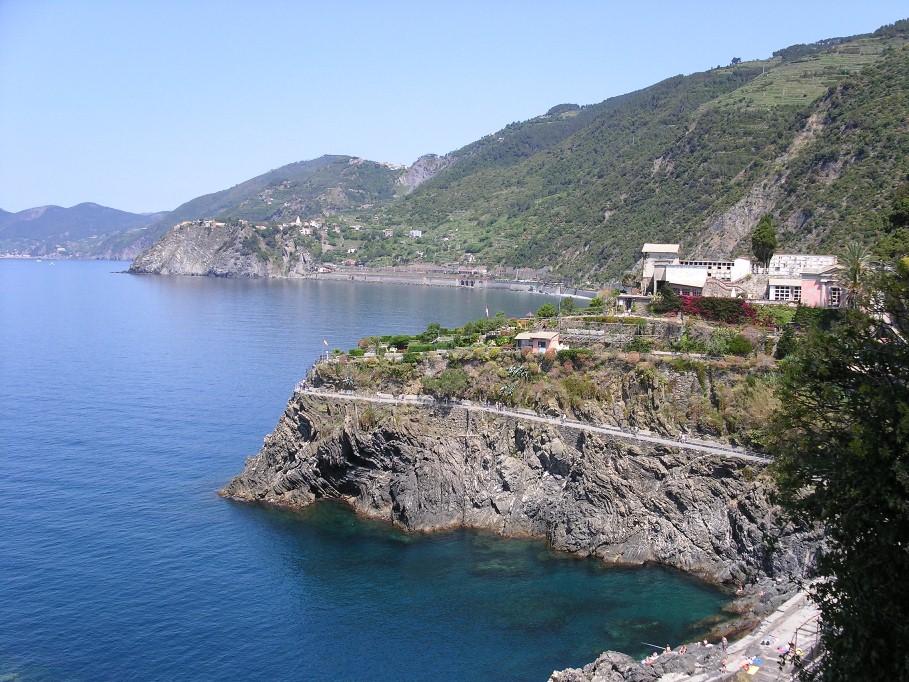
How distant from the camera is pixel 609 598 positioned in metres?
39.8

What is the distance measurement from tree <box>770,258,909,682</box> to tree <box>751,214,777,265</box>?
1849 inches

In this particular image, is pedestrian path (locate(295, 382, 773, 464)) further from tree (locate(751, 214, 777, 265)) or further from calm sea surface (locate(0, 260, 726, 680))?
tree (locate(751, 214, 777, 265))

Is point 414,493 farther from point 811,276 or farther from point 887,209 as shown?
point 887,209

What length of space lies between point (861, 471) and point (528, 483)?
29672 millimetres

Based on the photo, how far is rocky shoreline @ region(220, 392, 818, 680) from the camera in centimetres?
4203

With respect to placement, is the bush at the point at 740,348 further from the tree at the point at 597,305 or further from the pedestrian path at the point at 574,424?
the tree at the point at 597,305

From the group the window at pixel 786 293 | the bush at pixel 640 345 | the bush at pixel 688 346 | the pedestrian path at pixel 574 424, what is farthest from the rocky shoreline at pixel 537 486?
the window at pixel 786 293

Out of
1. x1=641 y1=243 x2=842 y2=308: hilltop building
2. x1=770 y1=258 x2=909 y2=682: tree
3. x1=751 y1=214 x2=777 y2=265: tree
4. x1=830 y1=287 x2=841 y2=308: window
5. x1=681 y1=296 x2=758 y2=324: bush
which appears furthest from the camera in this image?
x1=751 y1=214 x2=777 y2=265: tree

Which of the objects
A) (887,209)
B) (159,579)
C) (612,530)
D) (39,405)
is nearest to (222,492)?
(159,579)

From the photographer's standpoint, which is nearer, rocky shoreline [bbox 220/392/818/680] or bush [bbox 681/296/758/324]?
rocky shoreline [bbox 220/392/818/680]

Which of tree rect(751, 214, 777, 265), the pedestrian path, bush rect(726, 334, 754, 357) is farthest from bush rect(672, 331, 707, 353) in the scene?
tree rect(751, 214, 777, 265)

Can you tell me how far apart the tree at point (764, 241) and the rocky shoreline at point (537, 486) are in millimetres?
29005

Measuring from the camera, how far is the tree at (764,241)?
67.0 meters

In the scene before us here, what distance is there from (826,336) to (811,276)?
42.4 meters
